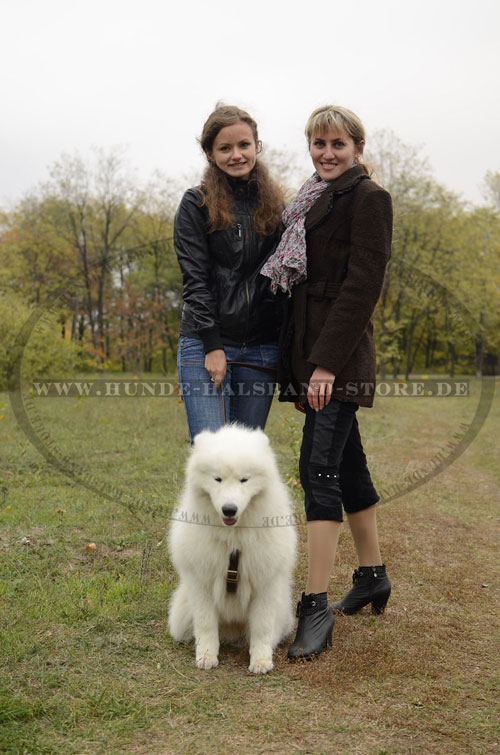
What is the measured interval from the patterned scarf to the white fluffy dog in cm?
76

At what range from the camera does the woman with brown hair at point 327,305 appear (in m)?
2.79

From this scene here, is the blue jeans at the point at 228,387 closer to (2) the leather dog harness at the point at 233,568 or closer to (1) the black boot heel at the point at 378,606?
(2) the leather dog harness at the point at 233,568

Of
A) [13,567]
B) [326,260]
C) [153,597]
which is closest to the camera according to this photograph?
[326,260]

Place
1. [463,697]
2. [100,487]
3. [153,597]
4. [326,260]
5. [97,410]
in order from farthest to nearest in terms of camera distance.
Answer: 1. [97,410]
2. [100,487]
3. [153,597]
4. [326,260]
5. [463,697]

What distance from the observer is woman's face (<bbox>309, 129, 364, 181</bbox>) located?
114 inches

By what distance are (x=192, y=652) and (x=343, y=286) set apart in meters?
1.93

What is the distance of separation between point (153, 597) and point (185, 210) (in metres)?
2.23

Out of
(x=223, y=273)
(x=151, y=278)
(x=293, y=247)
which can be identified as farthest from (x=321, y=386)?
(x=151, y=278)

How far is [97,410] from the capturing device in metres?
11.3

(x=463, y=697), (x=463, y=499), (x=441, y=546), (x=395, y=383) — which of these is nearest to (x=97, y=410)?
(x=395, y=383)

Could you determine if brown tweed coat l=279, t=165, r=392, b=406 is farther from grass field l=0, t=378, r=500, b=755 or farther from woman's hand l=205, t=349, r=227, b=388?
grass field l=0, t=378, r=500, b=755

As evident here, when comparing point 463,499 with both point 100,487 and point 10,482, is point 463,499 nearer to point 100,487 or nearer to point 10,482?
point 100,487

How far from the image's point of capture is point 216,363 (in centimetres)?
300

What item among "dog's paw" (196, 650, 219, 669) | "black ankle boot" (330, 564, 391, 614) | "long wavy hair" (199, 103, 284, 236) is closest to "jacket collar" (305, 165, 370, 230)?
"long wavy hair" (199, 103, 284, 236)
